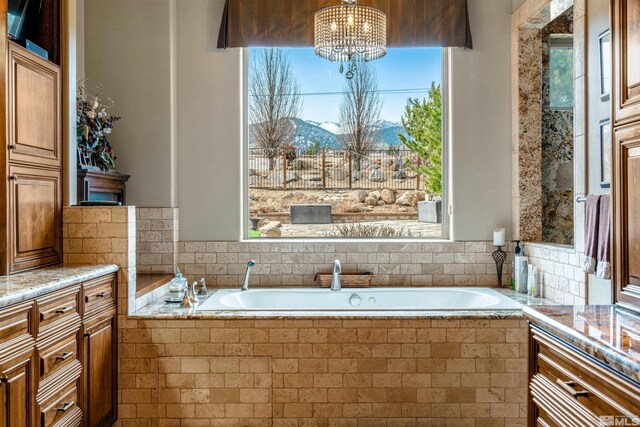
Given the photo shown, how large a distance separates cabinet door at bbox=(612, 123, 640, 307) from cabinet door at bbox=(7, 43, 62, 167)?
273cm

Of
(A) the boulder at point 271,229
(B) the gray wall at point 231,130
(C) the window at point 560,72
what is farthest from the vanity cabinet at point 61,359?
(C) the window at point 560,72

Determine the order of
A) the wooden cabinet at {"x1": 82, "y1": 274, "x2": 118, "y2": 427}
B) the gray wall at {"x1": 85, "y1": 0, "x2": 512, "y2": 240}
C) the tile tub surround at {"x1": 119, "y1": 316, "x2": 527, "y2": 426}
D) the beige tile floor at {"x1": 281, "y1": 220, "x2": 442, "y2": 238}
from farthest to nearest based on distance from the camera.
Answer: the beige tile floor at {"x1": 281, "y1": 220, "x2": 442, "y2": 238} < the gray wall at {"x1": 85, "y1": 0, "x2": 512, "y2": 240} < the tile tub surround at {"x1": 119, "y1": 316, "x2": 527, "y2": 426} < the wooden cabinet at {"x1": 82, "y1": 274, "x2": 118, "y2": 427}

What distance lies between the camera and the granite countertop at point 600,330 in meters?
1.31

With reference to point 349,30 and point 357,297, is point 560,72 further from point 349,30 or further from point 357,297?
point 357,297

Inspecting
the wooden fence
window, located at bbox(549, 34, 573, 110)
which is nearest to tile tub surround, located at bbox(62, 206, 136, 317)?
the wooden fence

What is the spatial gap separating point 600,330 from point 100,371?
252 centimetres

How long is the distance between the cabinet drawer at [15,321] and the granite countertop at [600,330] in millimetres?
1991

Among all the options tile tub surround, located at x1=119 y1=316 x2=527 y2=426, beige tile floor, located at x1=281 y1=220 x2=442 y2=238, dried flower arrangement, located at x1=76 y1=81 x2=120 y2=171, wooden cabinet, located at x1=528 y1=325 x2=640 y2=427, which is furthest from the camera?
beige tile floor, located at x1=281 y1=220 x2=442 y2=238

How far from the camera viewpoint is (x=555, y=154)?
4047 mm

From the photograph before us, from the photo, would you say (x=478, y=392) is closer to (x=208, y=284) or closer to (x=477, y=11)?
(x=208, y=284)

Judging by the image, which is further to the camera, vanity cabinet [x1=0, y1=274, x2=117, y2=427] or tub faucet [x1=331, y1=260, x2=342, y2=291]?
tub faucet [x1=331, y1=260, x2=342, y2=291]

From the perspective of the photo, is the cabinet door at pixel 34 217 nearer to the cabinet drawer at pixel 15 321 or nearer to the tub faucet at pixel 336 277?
the cabinet drawer at pixel 15 321

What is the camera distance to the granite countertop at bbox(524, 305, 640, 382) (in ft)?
4.29

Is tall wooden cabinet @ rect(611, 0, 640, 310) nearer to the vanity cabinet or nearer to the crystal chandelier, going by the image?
the crystal chandelier
